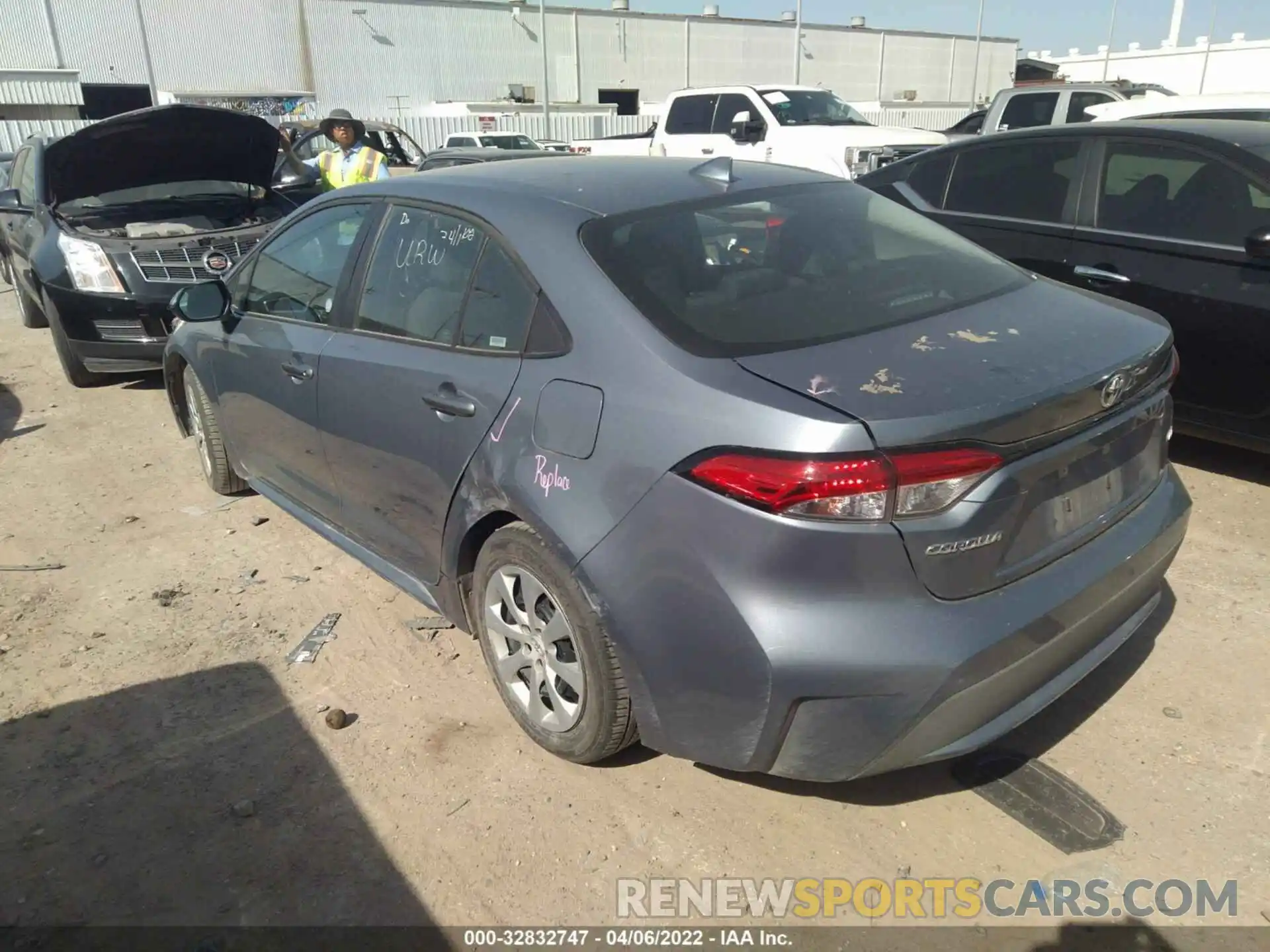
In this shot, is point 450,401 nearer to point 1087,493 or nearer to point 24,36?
point 1087,493

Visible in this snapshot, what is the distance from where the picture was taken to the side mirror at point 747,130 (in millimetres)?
12352

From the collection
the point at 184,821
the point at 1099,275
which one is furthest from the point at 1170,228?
the point at 184,821

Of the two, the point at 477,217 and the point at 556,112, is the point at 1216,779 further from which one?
the point at 556,112

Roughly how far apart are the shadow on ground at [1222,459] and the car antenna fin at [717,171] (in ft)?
10.2

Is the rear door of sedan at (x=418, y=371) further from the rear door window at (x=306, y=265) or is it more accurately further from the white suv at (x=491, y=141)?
the white suv at (x=491, y=141)

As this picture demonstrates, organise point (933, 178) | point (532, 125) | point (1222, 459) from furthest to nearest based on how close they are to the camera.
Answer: point (532, 125)
point (933, 178)
point (1222, 459)

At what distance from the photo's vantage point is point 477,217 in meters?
2.94

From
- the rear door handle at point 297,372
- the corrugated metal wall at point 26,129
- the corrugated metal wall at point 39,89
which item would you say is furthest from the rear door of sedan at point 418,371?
the corrugated metal wall at point 39,89

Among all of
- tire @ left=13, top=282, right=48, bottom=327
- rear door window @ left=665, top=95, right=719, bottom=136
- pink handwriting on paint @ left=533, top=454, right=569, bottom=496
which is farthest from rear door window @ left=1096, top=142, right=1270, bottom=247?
rear door window @ left=665, top=95, right=719, bottom=136

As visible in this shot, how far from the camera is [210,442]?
475 centimetres

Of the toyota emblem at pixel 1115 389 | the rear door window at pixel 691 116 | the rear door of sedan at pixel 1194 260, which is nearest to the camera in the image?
the toyota emblem at pixel 1115 389

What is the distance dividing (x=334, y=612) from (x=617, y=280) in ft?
6.62

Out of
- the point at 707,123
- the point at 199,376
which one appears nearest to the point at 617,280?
the point at 199,376

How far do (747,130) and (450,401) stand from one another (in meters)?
11.0
